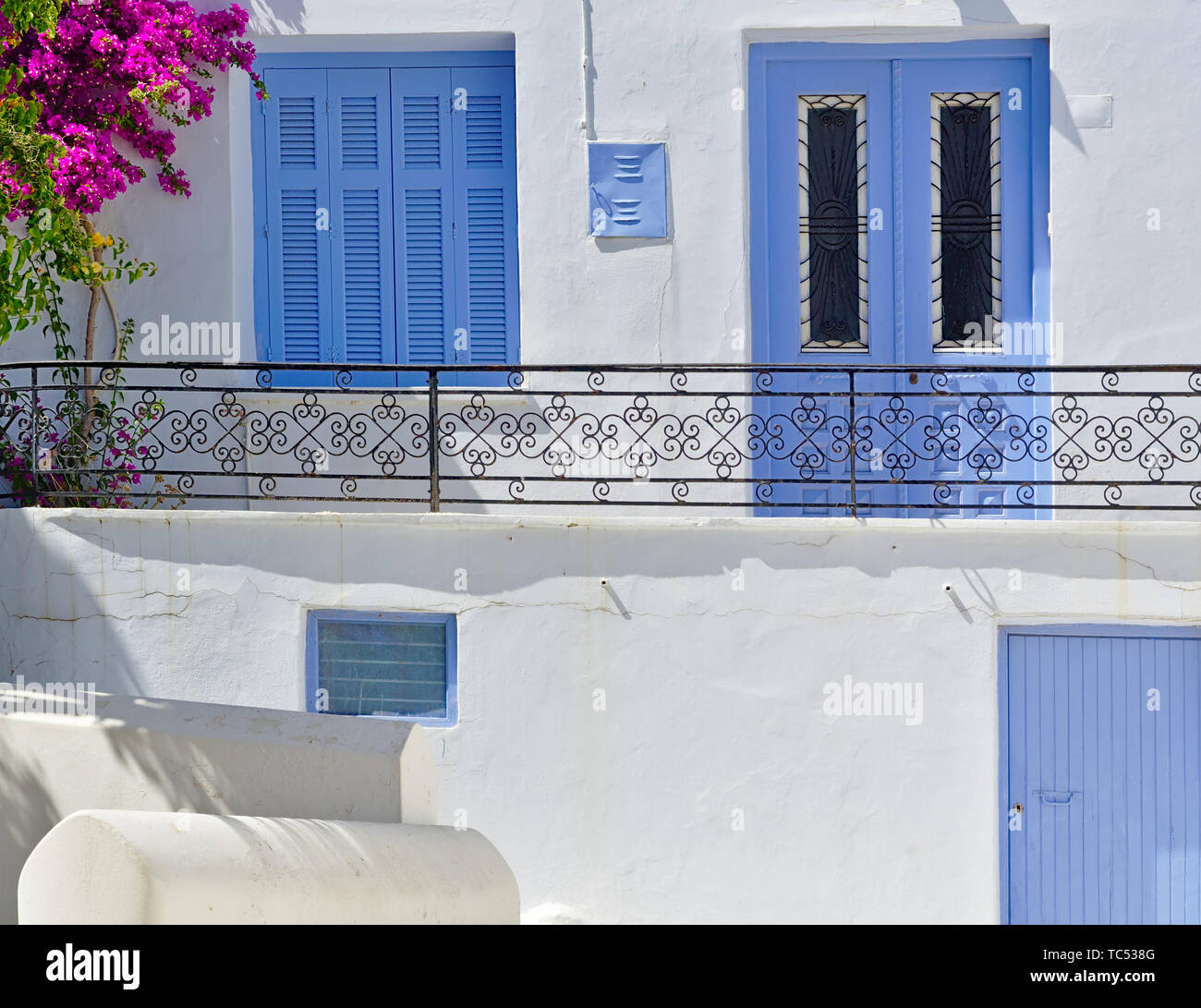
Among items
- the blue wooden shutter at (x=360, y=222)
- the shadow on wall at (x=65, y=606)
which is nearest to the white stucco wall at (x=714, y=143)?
the blue wooden shutter at (x=360, y=222)

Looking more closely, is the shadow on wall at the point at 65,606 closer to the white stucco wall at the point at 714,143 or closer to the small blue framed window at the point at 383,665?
the small blue framed window at the point at 383,665

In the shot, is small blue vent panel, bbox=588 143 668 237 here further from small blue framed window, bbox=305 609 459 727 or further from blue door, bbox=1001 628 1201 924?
blue door, bbox=1001 628 1201 924

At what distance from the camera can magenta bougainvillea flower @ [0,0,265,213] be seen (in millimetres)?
8422

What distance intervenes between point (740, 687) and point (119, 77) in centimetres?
510

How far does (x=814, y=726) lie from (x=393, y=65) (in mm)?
4808

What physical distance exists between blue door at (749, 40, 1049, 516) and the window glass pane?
2414 millimetres

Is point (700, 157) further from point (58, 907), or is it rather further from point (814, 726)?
point (58, 907)

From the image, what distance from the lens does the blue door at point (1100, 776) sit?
24.1ft

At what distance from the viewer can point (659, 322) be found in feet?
28.6

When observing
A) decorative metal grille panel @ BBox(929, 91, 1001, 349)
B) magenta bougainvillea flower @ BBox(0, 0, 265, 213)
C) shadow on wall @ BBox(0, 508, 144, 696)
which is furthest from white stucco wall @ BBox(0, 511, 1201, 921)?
magenta bougainvillea flower @ BBox(0, 0, 265, 213)

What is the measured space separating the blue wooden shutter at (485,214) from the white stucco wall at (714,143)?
0.24 meters

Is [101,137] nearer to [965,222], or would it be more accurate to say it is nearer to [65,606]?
[65,606]

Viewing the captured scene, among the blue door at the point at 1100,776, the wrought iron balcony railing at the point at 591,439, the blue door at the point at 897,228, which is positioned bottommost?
the blue door at the point at 1100,776

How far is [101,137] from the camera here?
28.4 feet
